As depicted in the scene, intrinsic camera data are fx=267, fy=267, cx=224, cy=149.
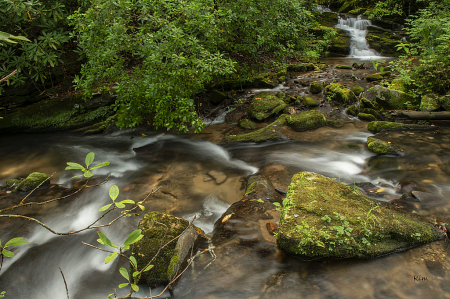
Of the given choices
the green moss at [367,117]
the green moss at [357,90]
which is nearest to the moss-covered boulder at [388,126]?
the green moss at [367,117]

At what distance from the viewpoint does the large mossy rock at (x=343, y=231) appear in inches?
117

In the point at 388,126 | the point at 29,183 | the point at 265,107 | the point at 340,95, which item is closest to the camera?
the point at 29,183

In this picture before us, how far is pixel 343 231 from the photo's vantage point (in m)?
3.00

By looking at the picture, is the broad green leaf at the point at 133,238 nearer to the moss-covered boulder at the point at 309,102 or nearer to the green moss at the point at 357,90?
the moss-covered boulder at the point at 309,102

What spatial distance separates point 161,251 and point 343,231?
6.82ft

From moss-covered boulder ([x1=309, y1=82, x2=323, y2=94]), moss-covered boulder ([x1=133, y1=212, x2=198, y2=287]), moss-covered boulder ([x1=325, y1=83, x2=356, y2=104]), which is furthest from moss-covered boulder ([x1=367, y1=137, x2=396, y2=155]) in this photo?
moss-covered boulder ([x1=133, y1=212, x2=198, y2=287])

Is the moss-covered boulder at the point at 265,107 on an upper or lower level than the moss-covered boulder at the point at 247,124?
upper

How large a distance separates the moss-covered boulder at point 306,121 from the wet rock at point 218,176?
2768mm

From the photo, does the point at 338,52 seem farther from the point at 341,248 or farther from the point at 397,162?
the point at 341,248

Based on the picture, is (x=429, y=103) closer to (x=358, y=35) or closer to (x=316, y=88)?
(x=316, y=88)

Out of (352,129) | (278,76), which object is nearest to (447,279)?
(352,129)

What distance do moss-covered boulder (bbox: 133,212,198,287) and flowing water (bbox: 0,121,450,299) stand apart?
7.7 inches

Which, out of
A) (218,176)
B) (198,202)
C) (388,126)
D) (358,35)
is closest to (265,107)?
(388,126)

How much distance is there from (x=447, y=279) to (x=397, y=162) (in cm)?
295
